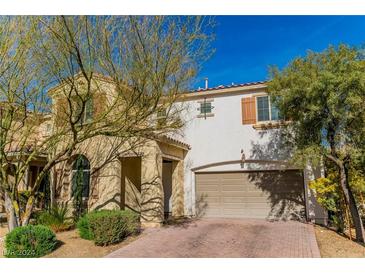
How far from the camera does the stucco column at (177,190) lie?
47.9 feet

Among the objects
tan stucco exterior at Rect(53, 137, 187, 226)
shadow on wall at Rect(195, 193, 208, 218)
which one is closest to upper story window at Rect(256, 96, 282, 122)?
tan stucco exterior at Rect(53, 137, 187, 226)

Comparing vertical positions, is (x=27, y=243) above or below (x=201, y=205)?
below

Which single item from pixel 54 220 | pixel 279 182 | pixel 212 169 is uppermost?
pixel 212 169

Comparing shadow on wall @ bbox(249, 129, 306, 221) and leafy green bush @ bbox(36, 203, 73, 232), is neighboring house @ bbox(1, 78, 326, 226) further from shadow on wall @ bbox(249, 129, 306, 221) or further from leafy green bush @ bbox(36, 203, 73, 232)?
leafy green bush @ bbox(36, 203, 73, 232)

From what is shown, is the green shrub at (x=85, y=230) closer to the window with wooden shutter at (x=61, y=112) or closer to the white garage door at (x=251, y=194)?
the window with wooden shutter at (x=61, y=112)

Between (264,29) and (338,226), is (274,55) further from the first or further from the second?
(338,226)

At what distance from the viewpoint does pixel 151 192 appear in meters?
11.9

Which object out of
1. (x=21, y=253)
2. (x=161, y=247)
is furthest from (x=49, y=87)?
(x=161, y=247)

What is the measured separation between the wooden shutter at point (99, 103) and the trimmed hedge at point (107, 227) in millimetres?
3546

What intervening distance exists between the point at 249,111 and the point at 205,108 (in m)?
2.39

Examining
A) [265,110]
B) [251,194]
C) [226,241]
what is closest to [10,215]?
[226,241]

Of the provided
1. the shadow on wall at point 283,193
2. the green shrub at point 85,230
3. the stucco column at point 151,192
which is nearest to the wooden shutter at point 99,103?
the stucco column at point 151,192

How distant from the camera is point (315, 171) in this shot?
1283 centimetres

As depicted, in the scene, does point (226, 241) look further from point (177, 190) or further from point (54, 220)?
point (54, 220)
